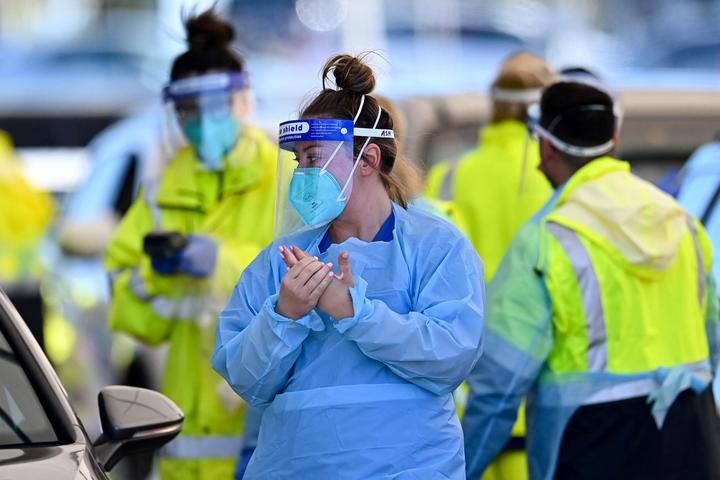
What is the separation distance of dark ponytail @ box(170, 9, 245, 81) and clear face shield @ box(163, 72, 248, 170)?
0.04m

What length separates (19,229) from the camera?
1152cm

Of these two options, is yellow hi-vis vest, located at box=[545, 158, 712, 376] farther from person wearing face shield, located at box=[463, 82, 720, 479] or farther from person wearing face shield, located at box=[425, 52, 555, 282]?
person wearing face shield, located at box=[425, 52, 555, 282]

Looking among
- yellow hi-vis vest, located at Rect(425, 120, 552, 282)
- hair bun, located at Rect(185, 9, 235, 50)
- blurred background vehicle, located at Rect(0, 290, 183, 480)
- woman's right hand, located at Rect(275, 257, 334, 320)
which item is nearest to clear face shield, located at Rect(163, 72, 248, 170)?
hair bun, located at Rect(185, 9, 235, 50)

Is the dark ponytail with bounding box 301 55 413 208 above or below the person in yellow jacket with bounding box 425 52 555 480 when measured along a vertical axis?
above

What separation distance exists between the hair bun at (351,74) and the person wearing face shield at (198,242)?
170 centimetres

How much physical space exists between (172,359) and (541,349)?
4.85 feet

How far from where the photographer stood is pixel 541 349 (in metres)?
4.99

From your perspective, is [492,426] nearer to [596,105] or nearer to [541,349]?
[541,349]

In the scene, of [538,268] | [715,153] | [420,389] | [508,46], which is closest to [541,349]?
[538,268]

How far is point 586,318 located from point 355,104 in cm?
127

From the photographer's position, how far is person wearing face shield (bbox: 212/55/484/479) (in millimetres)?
3766

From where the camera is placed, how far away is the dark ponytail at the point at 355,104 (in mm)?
4000

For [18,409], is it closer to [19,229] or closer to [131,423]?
[131,423]

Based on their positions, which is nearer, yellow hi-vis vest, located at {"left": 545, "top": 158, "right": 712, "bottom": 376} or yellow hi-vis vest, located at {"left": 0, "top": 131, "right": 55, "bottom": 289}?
yellow hi-vis vest, located at {"left": 545, "top": 158, "right": 712, "bottom": 376}
